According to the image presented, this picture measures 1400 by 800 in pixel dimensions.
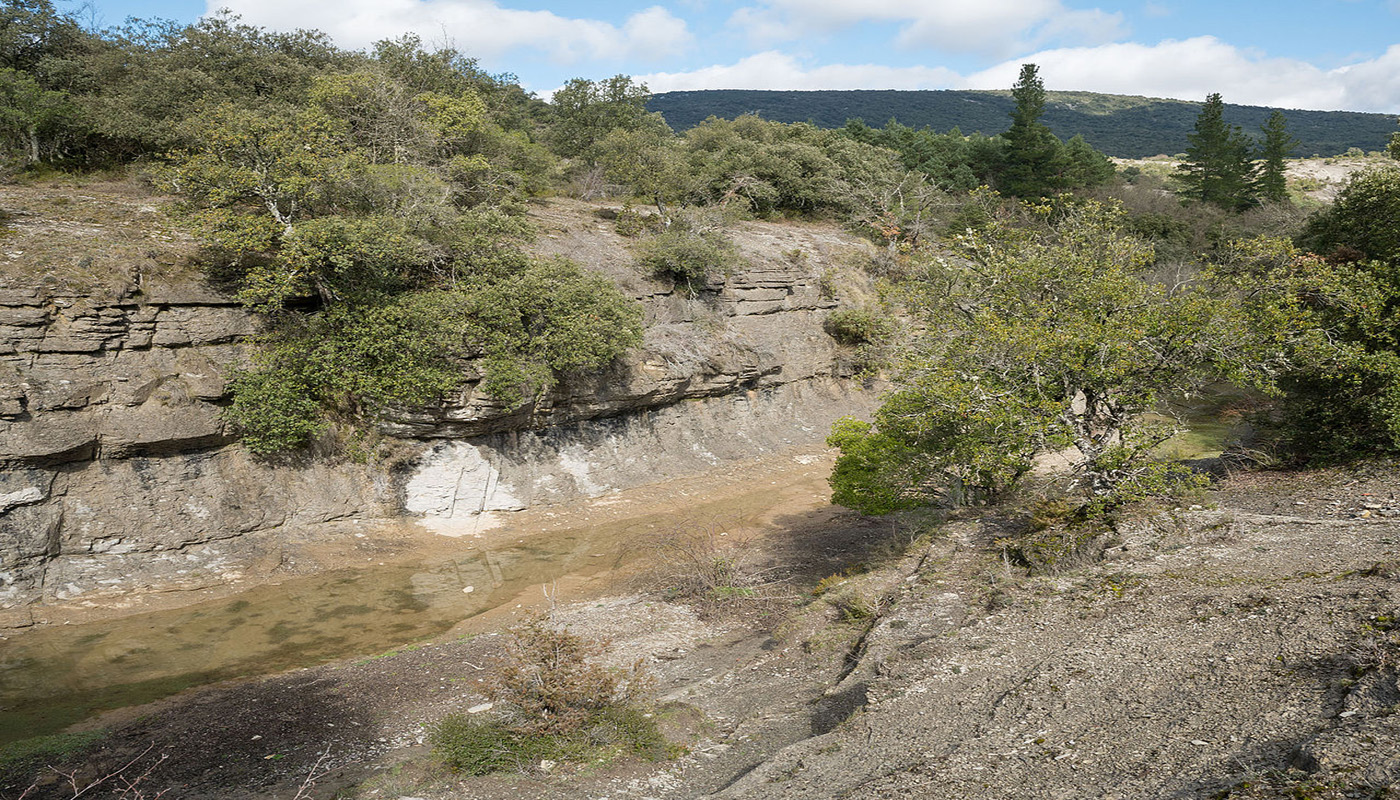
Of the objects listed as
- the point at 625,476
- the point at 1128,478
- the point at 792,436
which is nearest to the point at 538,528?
→ the point at 625,476

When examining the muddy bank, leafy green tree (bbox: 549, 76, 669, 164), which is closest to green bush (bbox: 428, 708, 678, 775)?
the muddy bank

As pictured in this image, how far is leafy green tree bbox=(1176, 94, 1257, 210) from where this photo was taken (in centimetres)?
4744

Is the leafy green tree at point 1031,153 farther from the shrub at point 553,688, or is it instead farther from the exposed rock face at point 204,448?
the shrub at point 553,688

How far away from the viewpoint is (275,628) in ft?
A: 46.4

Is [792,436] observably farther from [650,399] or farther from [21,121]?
[21,121]

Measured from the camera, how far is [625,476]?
22375 millimetres

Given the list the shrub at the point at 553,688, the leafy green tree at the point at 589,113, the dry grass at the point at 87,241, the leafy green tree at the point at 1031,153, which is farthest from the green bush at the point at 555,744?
the leafy green tree at the point at 1031,153

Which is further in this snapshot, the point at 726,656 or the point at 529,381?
the point at 529,381

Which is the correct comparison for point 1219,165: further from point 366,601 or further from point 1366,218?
point 366,601

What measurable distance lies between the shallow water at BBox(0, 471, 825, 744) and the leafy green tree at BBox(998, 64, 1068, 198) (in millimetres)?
40345

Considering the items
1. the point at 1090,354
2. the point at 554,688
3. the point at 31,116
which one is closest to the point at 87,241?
the point at 31,116

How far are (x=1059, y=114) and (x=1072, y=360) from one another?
163 m

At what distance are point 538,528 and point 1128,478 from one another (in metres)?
14.1

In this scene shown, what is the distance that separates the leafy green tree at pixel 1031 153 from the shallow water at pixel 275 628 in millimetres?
40345
